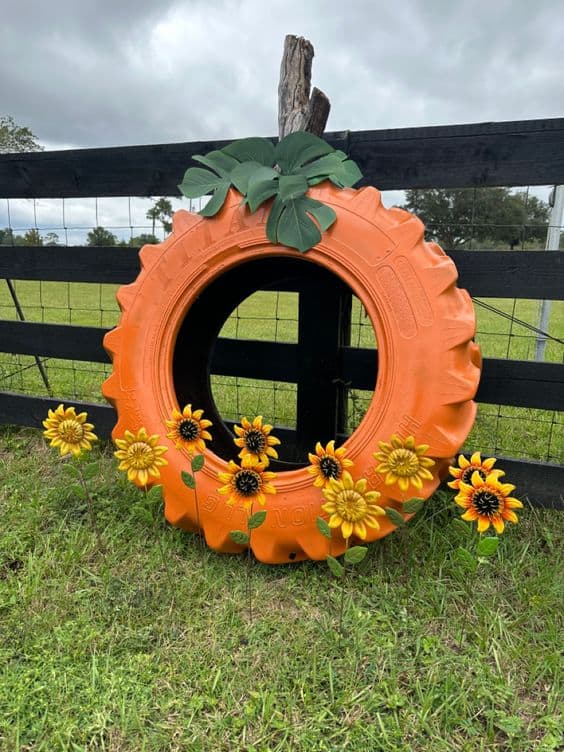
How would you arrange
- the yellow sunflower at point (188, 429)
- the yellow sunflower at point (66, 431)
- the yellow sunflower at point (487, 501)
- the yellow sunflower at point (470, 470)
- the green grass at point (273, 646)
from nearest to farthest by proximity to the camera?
the green grass at point (273, 646), the yellow sunflower at point (487, 501), the yellow sunflower at point (470, 470), the yellow sunflower at point (188, 429), the yellow sunflower at point (66, 431)

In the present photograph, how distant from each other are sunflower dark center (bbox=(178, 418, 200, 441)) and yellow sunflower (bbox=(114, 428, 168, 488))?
0.33ft

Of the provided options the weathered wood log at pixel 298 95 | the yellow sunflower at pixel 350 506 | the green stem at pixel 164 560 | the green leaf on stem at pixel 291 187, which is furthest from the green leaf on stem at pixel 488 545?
the weathered wood log at pixel 298 95

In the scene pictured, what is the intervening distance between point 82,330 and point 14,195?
2.48 ft

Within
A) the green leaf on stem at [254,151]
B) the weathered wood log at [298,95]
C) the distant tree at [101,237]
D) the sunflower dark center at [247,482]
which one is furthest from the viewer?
the distant tree at [101,237]

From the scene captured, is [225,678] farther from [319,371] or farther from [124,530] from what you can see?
[319,371]

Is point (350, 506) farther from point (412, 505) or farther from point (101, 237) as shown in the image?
point (101, 237)

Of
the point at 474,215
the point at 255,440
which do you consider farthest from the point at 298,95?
the point at 255,440

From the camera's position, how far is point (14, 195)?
2.70m

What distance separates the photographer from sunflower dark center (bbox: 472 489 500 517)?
1.39m

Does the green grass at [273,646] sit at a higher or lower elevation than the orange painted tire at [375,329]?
lower

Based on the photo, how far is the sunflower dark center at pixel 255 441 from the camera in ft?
5.55

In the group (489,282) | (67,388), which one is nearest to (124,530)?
(489,282)

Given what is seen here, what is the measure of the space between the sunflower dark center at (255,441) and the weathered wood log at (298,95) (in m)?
1.21

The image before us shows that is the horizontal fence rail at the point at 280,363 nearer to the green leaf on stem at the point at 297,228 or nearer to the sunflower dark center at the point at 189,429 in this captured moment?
the green leaf on stem at the point at 297,228
